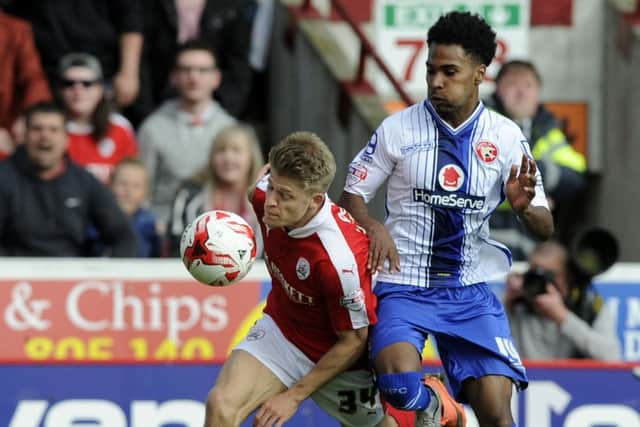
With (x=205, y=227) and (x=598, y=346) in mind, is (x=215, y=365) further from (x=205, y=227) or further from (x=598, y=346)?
(x=598, y=346)

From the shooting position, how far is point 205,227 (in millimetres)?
7445

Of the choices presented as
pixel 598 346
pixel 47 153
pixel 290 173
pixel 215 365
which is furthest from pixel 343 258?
pixel 47 153

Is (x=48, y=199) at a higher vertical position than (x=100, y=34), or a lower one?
lower

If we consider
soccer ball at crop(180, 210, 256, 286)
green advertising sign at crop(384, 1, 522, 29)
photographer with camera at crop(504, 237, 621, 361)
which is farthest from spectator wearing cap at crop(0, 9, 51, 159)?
soccer ball at crop(180, 210, 256, 286)

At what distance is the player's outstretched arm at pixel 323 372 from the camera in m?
7.54

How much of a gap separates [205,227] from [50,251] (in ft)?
11.3

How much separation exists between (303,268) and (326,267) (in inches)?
5.1

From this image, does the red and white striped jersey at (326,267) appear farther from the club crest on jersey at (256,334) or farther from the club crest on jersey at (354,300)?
the club crest on jersey at (256,334)

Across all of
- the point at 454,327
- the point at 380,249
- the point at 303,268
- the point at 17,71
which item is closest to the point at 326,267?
the point at 303,268

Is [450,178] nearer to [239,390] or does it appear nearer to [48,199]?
[239,390]

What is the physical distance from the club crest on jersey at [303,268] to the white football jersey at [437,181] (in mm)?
417

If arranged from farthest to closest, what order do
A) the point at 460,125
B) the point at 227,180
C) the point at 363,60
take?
the point at 363,60 < the point at 227,180 < the point at 460,125

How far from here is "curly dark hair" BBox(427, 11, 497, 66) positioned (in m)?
7.46

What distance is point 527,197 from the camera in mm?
7336
